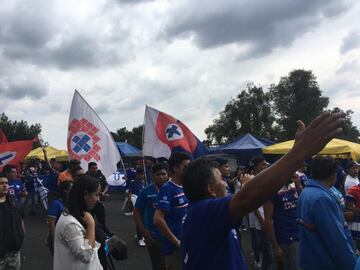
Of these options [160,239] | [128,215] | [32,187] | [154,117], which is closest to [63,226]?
[160,239]

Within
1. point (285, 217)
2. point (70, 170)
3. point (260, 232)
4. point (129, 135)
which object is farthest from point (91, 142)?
point (129, 135)

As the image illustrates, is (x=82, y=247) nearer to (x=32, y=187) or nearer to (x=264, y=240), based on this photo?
(x=264, y=240)

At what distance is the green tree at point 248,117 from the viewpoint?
185 feet

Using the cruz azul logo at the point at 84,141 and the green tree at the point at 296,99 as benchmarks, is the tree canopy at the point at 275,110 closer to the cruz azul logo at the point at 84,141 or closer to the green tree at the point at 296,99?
the green tree at the point at 296,99

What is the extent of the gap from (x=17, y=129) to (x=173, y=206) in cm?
7998

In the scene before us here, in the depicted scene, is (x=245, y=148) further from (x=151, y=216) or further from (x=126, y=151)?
(x=151, y=216)

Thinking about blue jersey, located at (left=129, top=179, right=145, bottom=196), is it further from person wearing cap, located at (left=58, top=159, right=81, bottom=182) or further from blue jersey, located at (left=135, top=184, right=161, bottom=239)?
blue jersey, located at (left=135, top=184, right=161, bottom=239)

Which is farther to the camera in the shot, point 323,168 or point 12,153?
point 12,153

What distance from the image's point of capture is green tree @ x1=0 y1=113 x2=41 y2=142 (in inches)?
2980

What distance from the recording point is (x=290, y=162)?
72.2 inches

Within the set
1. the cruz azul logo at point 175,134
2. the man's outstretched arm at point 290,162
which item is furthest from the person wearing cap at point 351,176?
the man's outstretched arm at point 290,162

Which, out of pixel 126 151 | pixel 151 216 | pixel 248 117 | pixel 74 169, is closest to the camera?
pixel 151 216

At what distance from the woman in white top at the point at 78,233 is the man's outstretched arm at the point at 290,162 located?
1905mm

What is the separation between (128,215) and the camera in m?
15.7
